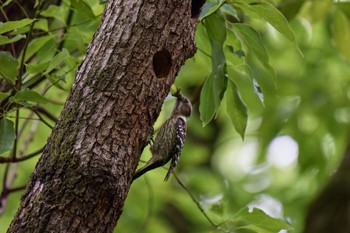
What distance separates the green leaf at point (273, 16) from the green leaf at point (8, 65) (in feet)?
3.07

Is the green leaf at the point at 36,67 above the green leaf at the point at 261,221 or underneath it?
above

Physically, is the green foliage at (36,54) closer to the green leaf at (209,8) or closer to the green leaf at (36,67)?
the green leaf at (36,67)

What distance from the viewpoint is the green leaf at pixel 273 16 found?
2.89 m

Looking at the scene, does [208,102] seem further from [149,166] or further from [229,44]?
[149,166]

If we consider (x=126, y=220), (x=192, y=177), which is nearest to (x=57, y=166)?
(x=126, y=220)

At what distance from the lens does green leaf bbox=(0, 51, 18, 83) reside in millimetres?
2854

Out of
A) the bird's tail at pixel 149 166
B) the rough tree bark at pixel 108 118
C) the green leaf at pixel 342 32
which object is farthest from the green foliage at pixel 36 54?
the green leaf at pixel 342 32

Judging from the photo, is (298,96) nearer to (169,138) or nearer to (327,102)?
(327,102)

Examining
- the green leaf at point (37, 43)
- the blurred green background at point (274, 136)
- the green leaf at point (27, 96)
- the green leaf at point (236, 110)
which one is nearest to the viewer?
the green leaf at point (27, 96)

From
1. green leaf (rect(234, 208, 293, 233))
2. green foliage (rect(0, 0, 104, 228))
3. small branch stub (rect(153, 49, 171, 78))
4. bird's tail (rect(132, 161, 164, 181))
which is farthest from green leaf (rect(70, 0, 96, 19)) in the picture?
green leaf (rect(234, 208, 293, 233))

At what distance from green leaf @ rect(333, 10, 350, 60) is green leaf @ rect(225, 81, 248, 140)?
1.16 metres

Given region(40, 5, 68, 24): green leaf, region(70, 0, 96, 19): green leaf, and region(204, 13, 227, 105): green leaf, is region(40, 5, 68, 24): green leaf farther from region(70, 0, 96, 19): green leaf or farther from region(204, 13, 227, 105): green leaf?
region(204, 13, 227, 105): green leaf

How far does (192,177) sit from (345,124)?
57.4 inches

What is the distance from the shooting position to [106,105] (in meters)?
2.51
